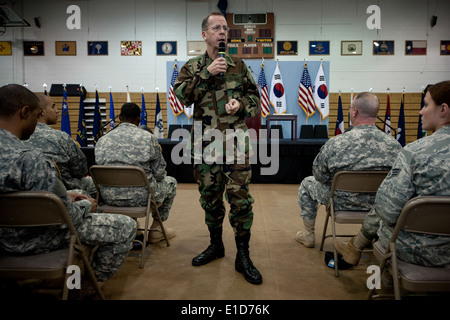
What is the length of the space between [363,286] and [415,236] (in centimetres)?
81

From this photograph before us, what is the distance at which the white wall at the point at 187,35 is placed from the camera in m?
8.02

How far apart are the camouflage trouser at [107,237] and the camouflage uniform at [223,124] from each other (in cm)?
60

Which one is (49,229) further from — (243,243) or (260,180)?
(260,180)

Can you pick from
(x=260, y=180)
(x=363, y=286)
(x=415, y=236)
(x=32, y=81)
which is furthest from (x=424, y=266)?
(x=32, y=81)

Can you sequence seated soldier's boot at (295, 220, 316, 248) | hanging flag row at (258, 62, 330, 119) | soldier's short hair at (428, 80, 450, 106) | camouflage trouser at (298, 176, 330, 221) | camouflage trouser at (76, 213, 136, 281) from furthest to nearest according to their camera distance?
1. hanging flag row at (258, 62, 330, 119)
2. seated soldier's boot at (295, 220, 316, 248)
3. camouflage trouser at (298, 176, 330, 221)
4. camouflage trouser at (76, 213, 136, 281)
5. soldier's short hair at (428, 80, 450, 106)

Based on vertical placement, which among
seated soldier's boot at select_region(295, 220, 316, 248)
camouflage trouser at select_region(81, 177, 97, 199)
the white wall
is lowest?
seated soldier's boot at select_region(295, 220, 316, 248)

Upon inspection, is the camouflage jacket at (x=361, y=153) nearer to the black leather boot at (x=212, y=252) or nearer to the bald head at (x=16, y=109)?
the black leather boot at (x=212, y=252)

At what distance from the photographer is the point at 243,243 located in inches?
77.9

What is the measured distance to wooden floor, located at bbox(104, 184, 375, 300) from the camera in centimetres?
174

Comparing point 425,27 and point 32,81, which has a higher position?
point 425,27

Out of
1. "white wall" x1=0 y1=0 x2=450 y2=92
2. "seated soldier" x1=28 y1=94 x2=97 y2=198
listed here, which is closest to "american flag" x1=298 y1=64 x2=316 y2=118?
"white wall" x1=0 y1=0 x2=450 y2=92

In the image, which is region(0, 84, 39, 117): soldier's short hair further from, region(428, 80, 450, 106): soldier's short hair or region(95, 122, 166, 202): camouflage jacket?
region(428, 80, 450, 106): soldier's short hair

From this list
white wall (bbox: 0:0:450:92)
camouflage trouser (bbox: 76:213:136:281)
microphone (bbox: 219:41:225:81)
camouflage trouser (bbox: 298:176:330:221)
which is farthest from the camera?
white wall (bbox: 0:0:450:92)

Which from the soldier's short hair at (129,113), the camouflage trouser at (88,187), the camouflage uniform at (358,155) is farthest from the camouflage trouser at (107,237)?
the camouflage uniform at (358,155)
